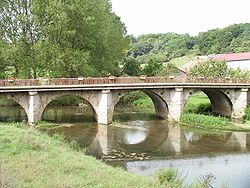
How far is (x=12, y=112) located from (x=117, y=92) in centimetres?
1512

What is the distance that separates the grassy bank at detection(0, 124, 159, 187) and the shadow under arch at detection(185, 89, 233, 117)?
28.0 metres

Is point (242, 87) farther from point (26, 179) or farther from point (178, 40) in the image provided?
point (178, 40)

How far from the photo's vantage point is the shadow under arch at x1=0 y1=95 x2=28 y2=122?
1544 inches

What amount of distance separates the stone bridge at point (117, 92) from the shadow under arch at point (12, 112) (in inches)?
52.6

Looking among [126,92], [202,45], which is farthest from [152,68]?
[202,45]

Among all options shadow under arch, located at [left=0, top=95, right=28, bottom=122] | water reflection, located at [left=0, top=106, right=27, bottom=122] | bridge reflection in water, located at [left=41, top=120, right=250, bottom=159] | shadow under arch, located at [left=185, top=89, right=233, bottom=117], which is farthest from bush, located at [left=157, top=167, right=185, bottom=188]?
shadow under arch, located at [left=185, top=89, right=233, bottom=117]

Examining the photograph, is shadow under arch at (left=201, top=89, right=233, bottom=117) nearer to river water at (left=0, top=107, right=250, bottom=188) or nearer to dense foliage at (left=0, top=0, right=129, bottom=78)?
river water at (left=0, top=107, right=250, bottom=188)

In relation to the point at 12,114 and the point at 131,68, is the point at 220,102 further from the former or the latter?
the point at 131,68

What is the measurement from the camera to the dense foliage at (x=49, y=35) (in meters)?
44.5

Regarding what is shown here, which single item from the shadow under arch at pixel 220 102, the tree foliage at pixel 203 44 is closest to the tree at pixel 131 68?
the shadow under arch at pixel 220 102

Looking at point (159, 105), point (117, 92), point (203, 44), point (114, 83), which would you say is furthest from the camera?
point (203, 44)

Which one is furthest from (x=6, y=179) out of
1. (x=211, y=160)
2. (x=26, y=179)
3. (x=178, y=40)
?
(x=178, y=40)

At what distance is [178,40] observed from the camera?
15312 centimetres

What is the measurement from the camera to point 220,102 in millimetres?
47094
